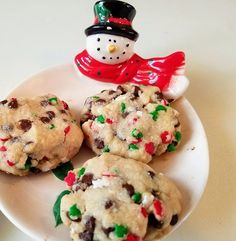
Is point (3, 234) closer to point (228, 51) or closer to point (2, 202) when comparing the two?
point (2, 202)

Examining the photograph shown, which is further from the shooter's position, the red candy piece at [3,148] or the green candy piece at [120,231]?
the red candy piece at [3,148]

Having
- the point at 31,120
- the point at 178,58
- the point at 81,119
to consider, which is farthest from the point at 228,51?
the point at 31,120

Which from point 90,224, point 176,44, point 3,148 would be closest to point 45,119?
point 3,148

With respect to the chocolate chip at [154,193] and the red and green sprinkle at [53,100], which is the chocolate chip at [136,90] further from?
the chocolate chip at [154,193]

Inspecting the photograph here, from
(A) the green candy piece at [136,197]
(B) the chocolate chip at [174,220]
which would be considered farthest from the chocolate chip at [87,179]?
(B) the chocolate chip at [174,220]

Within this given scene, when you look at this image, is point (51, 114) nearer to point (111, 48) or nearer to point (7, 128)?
point (7, 128)
